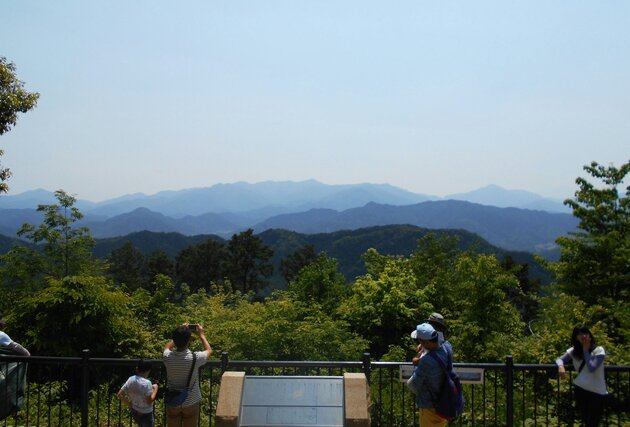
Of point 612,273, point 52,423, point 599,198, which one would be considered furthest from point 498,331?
point 52,423

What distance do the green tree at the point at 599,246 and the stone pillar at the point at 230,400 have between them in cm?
1557

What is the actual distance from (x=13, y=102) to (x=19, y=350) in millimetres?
7448

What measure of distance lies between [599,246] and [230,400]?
1691cm

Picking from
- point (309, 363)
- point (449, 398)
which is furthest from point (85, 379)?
point (449, 398)

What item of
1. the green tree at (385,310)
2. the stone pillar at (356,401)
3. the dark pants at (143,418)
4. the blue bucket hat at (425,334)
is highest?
the blue bucket hat at (425,334)

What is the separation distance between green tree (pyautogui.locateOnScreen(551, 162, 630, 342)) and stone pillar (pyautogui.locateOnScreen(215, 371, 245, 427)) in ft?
51.1

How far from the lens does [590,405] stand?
546 cm

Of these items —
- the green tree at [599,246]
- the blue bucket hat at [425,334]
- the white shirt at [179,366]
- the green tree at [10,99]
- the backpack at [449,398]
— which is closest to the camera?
the blue bucket hat at [425,334]

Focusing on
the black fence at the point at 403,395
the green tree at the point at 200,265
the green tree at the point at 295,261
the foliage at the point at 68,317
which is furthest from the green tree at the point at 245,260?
the black fence at the point at 403,395

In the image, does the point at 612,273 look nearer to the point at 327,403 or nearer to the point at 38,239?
the point at 327,403

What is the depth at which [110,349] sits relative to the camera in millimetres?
15430

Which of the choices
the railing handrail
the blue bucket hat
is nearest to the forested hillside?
the railing handrail

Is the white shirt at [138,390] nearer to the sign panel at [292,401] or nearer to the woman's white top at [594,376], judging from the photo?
the sign panel at [292,401]

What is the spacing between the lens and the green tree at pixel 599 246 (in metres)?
17.6
